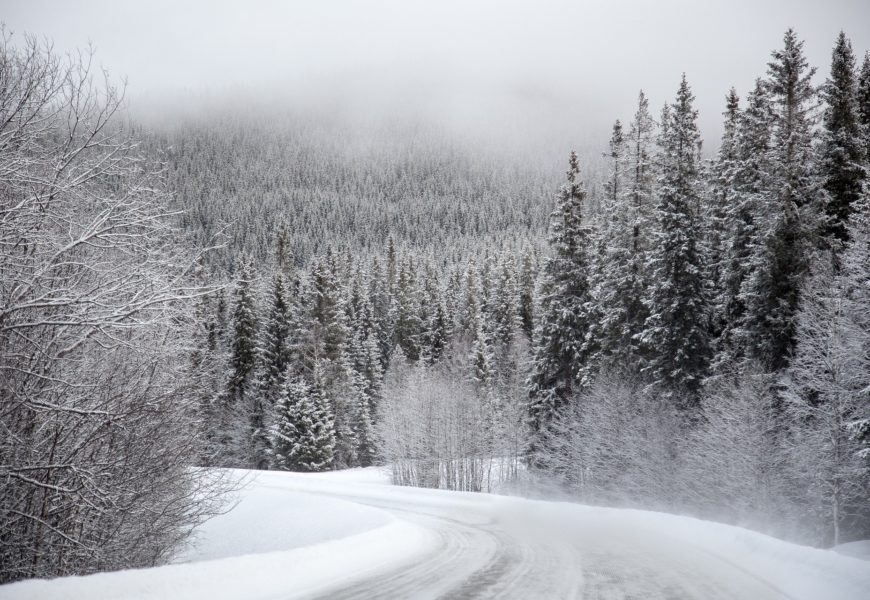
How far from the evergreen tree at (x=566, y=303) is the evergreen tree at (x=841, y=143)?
486 inches

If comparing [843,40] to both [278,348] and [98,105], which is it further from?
[278,348]

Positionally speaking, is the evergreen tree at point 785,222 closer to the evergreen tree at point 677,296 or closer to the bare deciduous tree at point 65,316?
the evergreen tree at point 677,296

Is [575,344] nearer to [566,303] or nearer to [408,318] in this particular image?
[566,303]

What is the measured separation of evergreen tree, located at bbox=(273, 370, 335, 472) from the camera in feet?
154

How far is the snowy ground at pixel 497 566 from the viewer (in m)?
7.65

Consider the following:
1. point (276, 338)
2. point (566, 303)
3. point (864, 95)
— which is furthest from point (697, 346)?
point (276, 338)

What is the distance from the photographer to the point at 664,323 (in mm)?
30438

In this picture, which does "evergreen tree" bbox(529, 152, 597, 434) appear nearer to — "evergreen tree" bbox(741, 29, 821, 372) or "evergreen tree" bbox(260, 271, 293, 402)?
"evergreen tree" bbox(741, 29, 821, 372)

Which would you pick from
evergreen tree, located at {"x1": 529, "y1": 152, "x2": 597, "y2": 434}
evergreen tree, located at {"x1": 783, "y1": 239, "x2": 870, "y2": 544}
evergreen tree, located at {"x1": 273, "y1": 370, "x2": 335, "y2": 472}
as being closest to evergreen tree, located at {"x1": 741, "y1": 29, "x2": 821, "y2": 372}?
evergreen tree, located at {"x1": 783, "y1": 239, "x2": 870, "y2": 544}

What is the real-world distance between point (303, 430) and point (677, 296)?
29.9 meters

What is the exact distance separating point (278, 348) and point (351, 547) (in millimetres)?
45122

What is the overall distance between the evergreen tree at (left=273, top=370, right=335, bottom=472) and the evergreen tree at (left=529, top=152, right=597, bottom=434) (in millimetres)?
19086

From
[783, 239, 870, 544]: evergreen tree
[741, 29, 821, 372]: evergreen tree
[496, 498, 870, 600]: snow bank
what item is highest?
[741, 29, 821, 372]: evergreen tree

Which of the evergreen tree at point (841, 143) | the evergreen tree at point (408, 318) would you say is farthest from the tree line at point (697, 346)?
the evergreen tree at point (408, 318)
